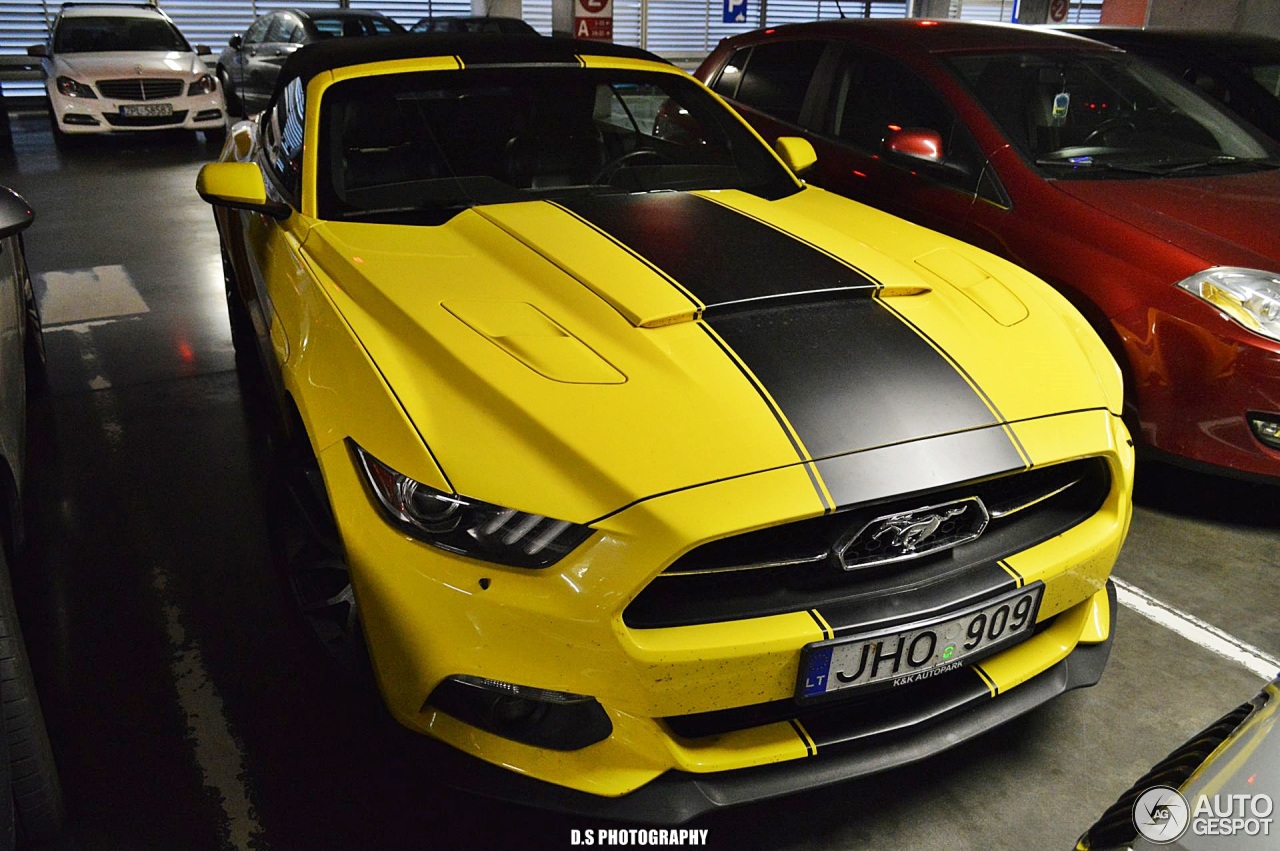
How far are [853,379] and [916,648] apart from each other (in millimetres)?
468

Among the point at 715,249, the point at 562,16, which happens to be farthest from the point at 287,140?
the point at 562,16

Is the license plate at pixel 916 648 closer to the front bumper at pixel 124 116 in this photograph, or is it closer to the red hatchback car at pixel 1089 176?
the red hatchback car at pixel 1089 176

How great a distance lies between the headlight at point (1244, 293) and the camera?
8.90 ft

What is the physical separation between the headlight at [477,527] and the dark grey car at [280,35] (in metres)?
10.5

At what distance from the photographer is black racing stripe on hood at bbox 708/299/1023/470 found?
63.5 inches

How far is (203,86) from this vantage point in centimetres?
952

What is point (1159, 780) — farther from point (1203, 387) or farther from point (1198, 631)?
point (1203, 387)

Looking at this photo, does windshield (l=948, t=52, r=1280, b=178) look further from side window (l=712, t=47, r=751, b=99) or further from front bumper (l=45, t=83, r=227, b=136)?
front bumper (l=45, t=83, r=227, b=136)

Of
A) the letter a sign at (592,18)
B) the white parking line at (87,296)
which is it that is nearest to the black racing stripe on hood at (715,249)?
the white parking line at (87,296)

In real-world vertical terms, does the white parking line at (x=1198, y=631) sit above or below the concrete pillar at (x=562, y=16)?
below

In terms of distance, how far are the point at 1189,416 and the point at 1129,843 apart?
2013 millimetres

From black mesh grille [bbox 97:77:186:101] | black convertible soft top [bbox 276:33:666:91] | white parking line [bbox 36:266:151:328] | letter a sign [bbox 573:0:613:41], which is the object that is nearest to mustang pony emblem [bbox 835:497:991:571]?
black convertible soft top [bbox 276:33:666:91]

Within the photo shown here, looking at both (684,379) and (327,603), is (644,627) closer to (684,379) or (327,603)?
(684,379)

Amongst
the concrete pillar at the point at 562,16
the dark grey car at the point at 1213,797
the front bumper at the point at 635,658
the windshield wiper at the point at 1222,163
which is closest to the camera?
the dark grey car at the point at 1213,797
